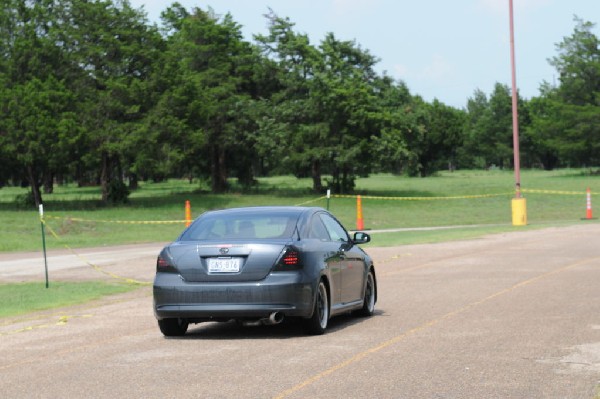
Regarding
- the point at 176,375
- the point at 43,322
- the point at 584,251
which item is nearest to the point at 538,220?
the point at 584,251

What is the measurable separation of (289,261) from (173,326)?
155cm

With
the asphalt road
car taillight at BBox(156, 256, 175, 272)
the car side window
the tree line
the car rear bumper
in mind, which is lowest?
the asphalt road

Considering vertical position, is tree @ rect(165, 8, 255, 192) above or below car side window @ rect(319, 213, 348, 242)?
above

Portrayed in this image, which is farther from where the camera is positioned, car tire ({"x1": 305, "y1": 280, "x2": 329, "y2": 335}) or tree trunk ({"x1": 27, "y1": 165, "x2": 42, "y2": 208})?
tree trunk ({"x1": 27, "y1": 165, "x2": 42, "y2": 208})

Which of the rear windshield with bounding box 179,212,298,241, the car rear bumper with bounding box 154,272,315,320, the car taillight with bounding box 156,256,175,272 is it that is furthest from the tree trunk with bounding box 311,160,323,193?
the car rear bumper with bounding box 154,272,315,320

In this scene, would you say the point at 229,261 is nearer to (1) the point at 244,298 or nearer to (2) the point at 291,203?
(1) the point at 244,298

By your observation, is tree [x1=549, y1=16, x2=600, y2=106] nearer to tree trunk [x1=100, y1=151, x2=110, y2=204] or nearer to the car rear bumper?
tree trunk [x1=100, y1=151, x2=110, y2=204]

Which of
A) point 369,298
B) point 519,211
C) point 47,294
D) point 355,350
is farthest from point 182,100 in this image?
point 355,350

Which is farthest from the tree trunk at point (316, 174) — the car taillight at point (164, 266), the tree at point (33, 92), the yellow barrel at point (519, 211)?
the car taillight at point (164, 266)

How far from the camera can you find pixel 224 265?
12188 millimetres

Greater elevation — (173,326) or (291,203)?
(173,326)

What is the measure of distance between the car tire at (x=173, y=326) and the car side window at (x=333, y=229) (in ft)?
7.21

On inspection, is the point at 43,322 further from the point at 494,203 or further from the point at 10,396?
the point at 494,203

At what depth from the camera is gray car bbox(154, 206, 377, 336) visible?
12.0m
